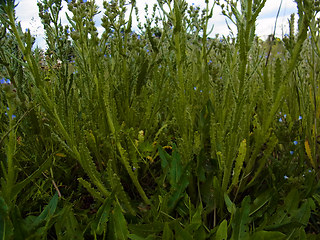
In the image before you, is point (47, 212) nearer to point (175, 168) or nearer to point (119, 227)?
point (119, 227)

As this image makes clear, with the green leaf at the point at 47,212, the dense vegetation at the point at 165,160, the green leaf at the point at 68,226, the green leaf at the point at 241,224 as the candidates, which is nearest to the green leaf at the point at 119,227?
the dense vegetation at the point at 165,160

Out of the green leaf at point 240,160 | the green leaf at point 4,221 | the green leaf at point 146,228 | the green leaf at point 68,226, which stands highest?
the green leaf at point 240,160

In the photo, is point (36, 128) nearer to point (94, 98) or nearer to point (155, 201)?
point (94, 98)

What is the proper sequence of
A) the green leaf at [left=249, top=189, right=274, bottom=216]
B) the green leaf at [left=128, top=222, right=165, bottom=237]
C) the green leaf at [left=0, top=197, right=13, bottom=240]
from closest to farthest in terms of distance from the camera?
the green leaf at [left=0, top=197, right=13, bottom=240] < the green leaf at [left=128, top=222, right=165, bottom=237] < the green leaf at [left=249, top=189, right=274, bottom=216]

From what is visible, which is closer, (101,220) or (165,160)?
(101,220)

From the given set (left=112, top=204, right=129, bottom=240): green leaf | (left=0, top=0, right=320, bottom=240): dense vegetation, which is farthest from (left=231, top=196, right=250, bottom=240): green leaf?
(left=112, top=204, right=129, bottom=240): green leaf

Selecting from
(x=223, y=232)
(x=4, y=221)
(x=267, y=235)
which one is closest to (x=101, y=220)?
(x=4, y=221)

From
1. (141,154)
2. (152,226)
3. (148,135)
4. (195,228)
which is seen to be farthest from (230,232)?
(148,135)

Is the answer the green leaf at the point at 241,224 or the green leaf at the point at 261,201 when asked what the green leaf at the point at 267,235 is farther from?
the green leaf at the point at 261,201

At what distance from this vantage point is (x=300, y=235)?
941 mm

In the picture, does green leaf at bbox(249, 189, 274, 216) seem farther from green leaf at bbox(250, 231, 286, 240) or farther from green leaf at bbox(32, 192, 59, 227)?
green leaf at bbox(32, 192, 59, 227)

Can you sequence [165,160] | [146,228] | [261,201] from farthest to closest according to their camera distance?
[165,160], [261,201], [146,228]

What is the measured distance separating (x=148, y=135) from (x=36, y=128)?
1.96 ft

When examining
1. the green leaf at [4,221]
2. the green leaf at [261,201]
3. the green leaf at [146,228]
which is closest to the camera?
the green leaf at [4,221]
